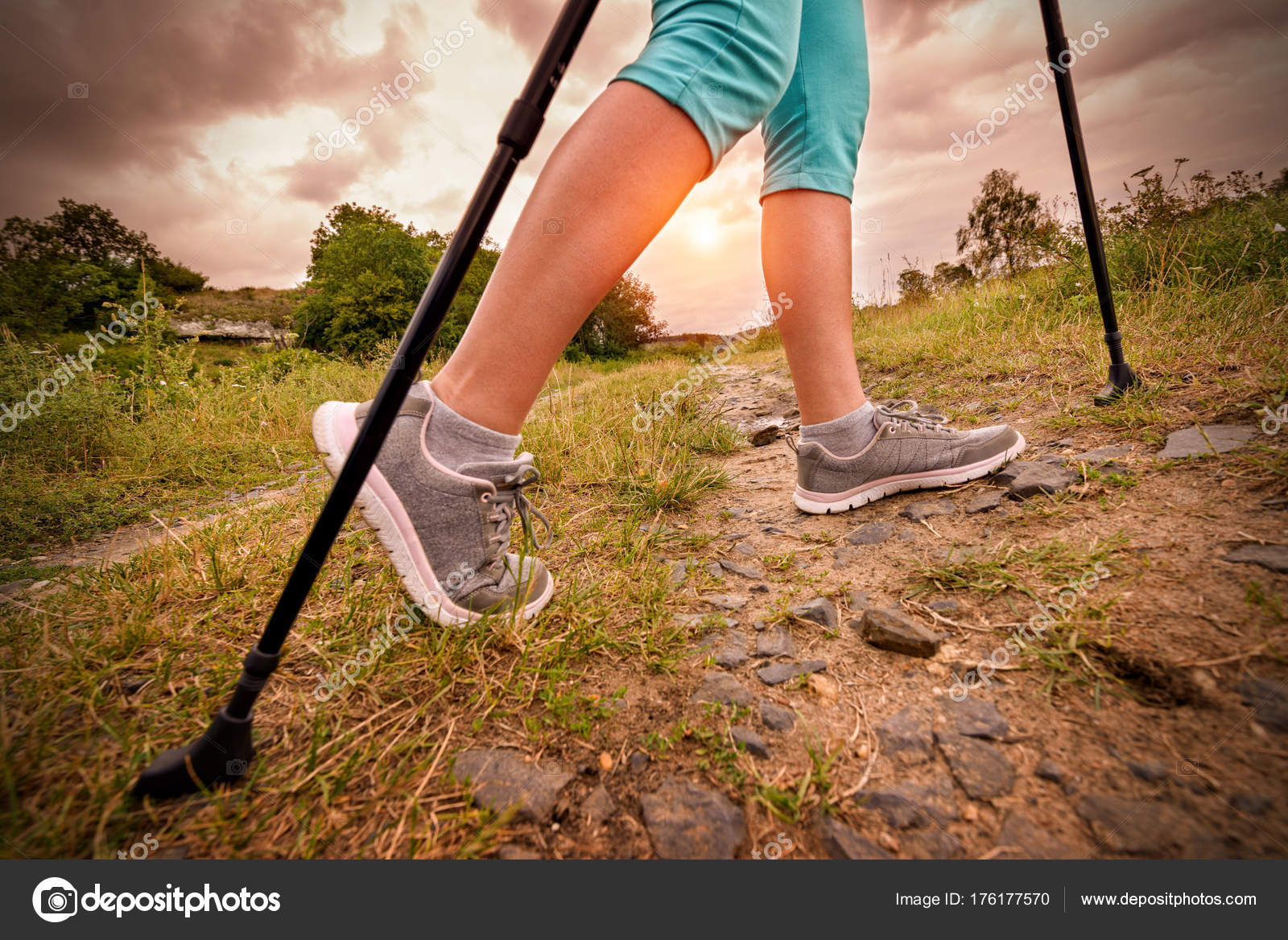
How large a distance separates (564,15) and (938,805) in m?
1.41

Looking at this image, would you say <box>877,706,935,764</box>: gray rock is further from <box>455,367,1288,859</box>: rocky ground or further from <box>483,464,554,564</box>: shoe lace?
<box>483,464,554,564</box>: shoe lace

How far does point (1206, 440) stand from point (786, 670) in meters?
1.56

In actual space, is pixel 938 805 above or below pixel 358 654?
below

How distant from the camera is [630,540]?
1.69 metres

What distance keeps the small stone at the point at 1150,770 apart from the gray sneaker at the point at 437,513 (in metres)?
1.15

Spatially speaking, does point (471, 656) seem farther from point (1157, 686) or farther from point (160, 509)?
point (160, 509)

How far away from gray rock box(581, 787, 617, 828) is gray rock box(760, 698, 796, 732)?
32 centimetres

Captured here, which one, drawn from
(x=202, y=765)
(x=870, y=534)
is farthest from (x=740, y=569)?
(x=202, y=765)

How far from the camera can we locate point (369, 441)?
79 centimetres

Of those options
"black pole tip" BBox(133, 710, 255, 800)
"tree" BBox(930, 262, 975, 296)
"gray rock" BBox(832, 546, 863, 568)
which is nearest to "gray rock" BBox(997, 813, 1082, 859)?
"gray rock" BBox(832, 546, 863, 568)

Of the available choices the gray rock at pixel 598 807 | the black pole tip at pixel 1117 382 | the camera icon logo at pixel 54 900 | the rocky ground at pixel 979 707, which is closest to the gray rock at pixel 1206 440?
the rocky ground at pixel 979 707

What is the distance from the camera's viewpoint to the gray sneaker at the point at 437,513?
3.50ft

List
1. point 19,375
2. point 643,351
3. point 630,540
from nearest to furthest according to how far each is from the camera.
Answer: point 630,540 → point 19,375 → point 643,351

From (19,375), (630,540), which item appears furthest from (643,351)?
(630,540)
